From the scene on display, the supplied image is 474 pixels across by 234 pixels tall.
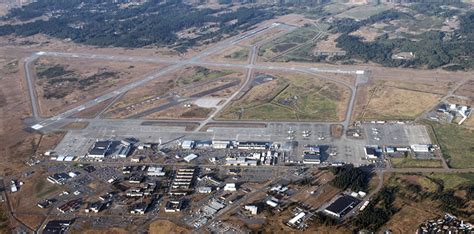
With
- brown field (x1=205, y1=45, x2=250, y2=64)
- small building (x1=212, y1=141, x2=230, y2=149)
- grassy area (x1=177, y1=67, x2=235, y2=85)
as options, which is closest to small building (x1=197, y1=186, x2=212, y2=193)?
small building (x1=212, y1=141, x2=230, y2=149)

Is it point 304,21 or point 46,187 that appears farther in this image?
point 304,21

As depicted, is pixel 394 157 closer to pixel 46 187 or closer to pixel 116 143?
pixel 116 143

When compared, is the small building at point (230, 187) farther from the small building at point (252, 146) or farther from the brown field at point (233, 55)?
the brown field at point (233, 55)

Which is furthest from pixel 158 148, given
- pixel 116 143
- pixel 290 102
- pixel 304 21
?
pixel 304 21

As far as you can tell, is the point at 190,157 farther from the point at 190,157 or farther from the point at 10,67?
the point at 10,67

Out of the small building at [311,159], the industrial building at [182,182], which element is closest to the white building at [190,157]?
the industrial building at [182,182]

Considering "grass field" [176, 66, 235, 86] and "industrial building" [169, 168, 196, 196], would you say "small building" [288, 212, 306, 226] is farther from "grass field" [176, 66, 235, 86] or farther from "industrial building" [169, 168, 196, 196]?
"grass field" [176, 66, 235, 86]

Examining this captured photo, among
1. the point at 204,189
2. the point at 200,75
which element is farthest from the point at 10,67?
the point at 204,189
